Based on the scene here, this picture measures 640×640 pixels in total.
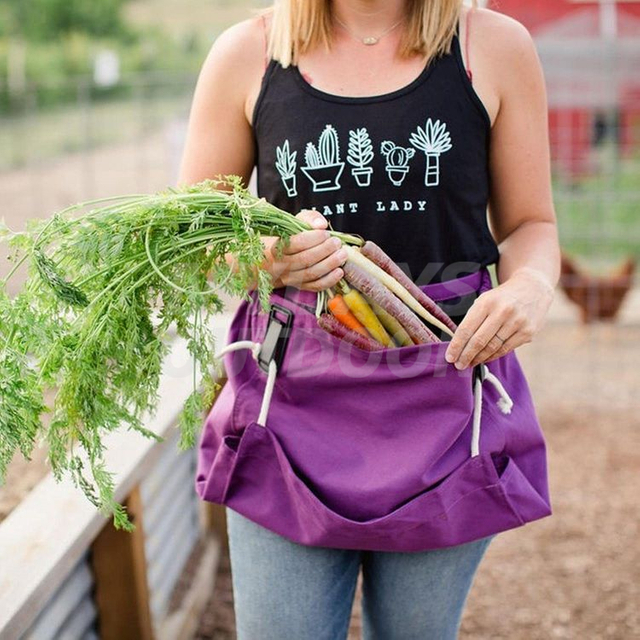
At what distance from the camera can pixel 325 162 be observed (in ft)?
5.46

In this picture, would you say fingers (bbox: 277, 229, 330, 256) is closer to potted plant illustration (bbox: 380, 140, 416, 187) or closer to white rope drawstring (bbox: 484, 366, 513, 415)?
potted plant illustration (bbox: 380, 140, 416, 187)

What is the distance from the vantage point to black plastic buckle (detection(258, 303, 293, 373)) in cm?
168

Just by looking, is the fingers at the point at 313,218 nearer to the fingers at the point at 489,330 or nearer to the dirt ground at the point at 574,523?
the fingers at the point at 489,330

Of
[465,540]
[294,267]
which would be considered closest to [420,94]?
[294,267]

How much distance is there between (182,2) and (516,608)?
23.0 meters

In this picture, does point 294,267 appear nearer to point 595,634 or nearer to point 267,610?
point 267,610

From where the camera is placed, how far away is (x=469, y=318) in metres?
1.56

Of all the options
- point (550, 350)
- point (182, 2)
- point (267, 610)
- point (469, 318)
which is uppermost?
point (469, 318)

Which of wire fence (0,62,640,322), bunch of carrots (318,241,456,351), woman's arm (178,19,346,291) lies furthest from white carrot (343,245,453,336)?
wire fence (0,62,640,322)

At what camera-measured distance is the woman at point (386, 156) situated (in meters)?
1.67

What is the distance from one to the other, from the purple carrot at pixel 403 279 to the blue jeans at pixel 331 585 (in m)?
0.41

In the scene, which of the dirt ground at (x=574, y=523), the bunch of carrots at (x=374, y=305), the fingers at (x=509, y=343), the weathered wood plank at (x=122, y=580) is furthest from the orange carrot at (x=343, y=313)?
the dirt ground at (x=574, y=523)

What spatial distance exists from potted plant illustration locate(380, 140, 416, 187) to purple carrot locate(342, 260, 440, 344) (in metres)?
0.19

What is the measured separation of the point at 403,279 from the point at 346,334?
135mm
